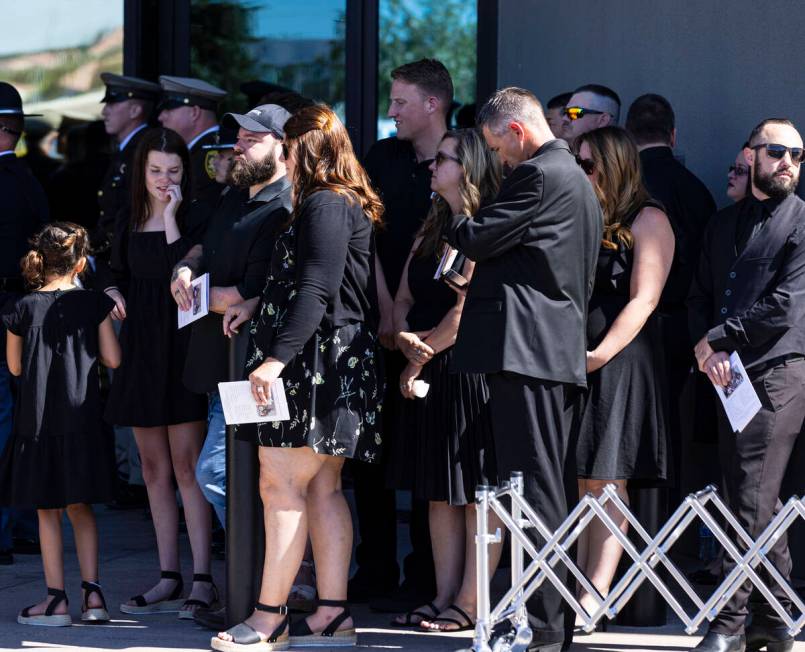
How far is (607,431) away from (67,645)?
2.05m

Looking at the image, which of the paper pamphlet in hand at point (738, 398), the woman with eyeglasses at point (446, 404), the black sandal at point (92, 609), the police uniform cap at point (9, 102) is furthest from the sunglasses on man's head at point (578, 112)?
the black sandal at point (92, 609)

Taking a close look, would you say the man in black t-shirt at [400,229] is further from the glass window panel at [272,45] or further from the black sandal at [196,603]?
the glass window panel at [272,45]

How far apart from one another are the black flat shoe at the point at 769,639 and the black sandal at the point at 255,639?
157cm

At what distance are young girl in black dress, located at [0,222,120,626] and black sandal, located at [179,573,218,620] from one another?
0.96ft

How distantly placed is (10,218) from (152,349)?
149cm

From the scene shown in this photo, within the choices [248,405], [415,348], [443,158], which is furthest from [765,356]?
[248,405]

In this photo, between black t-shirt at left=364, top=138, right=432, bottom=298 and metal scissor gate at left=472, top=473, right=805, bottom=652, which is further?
black t-shirt at left=364, top=138, right=432, bottom=298

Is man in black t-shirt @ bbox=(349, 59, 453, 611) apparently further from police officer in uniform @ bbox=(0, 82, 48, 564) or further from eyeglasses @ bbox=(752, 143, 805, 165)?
police officer in uniform @ bbox=(0, 82, 48, 564)

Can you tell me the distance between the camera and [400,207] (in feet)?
18.7

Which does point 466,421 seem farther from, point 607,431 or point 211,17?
point 211,17

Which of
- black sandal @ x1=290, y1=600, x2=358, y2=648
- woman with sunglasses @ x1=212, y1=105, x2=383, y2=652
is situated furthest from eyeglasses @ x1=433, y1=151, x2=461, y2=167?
black sandal @ x1=290, y1=600, x2=358, y2=648

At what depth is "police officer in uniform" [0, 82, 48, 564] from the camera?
6.60m

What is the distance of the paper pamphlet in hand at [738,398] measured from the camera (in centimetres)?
464

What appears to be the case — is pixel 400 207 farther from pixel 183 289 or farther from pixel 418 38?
pixel 418 38
